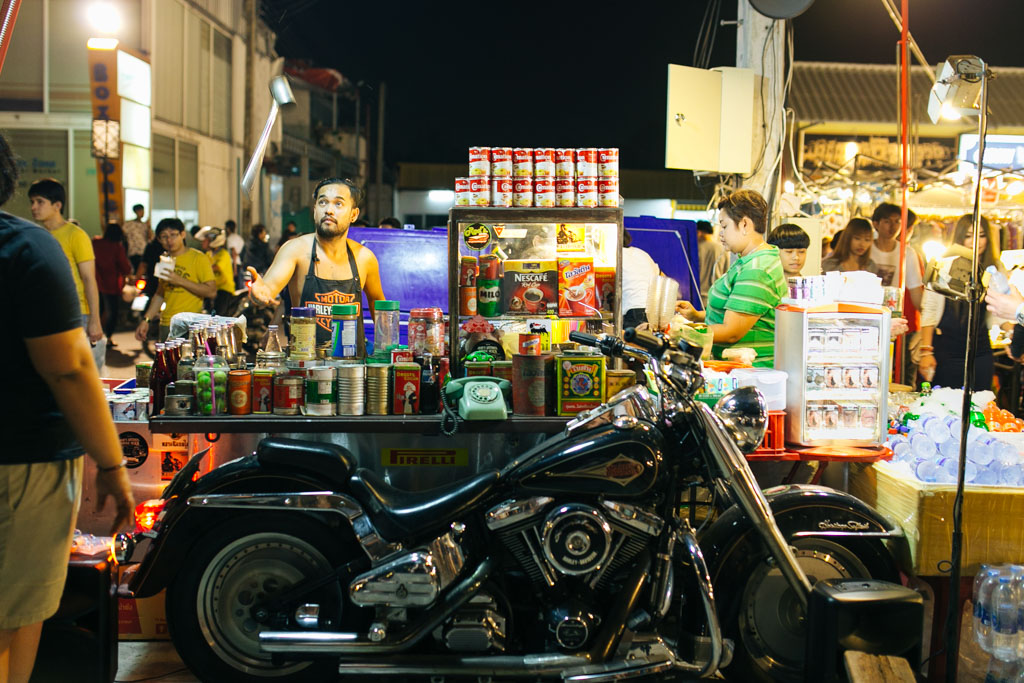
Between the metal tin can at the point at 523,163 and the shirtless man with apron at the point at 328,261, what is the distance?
123 cm

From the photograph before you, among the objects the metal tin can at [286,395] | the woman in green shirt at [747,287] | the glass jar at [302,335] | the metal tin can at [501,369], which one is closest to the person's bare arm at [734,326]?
the woman in green shirt at [747,287]

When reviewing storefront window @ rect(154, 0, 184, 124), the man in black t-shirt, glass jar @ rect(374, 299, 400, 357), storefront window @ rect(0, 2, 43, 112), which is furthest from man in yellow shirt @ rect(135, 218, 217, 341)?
storefront window @ rect(154, 0, 184, 124)

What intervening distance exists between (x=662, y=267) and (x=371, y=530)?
4529mm

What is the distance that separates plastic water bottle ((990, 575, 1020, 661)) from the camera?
3455 millimetres

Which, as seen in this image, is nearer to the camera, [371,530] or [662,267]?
[371,530]

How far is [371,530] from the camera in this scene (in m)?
3.31

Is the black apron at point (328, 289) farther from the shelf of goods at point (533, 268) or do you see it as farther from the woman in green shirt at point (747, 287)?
the woman in green shirt at point (747, 287)

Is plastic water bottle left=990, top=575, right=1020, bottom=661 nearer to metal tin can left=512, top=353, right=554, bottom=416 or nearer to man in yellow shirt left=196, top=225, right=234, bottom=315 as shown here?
metal tin can left=512, top=353, right=554, bottom=416

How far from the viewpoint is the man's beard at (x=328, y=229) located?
5043 mm

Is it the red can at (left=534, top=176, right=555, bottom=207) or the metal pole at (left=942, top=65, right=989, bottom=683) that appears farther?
the red can at (left=534, top=176, right=555, bottom=207)

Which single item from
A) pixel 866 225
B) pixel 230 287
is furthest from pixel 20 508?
pixel 230 287

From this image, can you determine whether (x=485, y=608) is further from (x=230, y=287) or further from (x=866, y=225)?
(x=230, y=287)

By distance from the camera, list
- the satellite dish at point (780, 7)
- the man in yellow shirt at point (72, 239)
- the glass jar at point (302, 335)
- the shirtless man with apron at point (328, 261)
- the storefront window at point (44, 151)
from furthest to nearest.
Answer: the storefront window at point (44, 151), the man in yellow shirt at point (72, 239), the satellite dish at point (780, 7), the shirtless man with apron at point (328, 261), the glass jar at point (302, 335)

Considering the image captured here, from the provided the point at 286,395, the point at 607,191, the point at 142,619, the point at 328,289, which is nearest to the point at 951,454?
the point at 607,191
